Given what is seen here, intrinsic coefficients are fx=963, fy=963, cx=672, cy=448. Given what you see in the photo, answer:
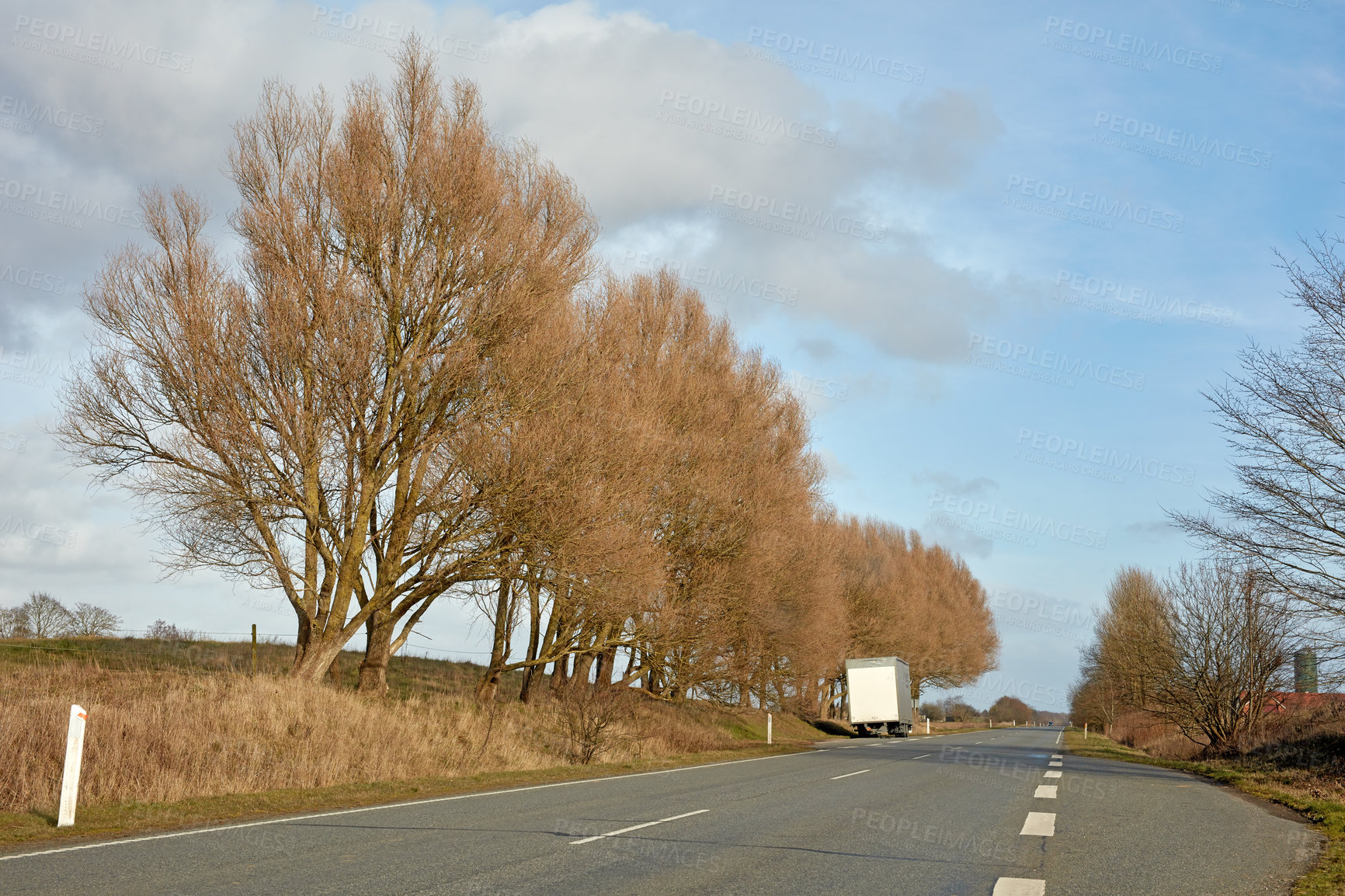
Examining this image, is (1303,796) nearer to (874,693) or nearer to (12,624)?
(874,693)

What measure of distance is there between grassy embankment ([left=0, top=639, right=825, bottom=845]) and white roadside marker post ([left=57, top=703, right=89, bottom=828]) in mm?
148

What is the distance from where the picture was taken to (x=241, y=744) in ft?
44.2

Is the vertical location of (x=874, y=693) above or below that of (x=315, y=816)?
below

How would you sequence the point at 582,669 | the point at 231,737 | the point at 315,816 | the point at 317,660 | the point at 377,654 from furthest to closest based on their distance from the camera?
the point at 582,669
the point at 377,654
the point at 317,660
the point at 231,737
the point at 315,816

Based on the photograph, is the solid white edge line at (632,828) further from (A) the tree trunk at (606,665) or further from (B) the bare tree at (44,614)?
(B) the bare tree at (44,614)

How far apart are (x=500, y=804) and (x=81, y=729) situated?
180 inches

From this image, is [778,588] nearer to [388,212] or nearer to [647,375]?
[647,375]

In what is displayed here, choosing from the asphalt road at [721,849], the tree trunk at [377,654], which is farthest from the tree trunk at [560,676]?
the asphalt road at [721,849]

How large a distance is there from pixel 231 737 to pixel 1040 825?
35.0 feet

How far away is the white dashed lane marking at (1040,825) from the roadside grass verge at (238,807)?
706 cm

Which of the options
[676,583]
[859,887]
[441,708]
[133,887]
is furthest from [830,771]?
[133,887]

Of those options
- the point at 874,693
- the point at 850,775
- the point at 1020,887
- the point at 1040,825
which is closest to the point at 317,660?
the point at 850,775

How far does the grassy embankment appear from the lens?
10.6 metres

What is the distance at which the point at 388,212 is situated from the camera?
62.7 feet
